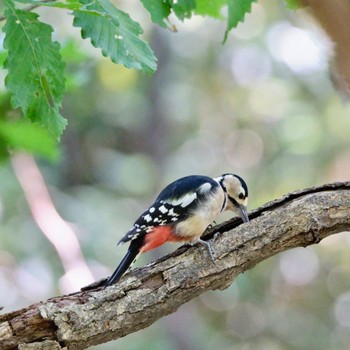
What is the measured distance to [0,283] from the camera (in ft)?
22.3

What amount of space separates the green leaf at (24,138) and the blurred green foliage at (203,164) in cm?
478

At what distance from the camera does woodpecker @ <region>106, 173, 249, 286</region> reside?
8.16 feet

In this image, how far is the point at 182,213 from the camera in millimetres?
2695

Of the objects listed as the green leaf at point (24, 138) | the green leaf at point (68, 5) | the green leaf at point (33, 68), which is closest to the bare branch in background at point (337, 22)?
the green leaf at point (68, 5)

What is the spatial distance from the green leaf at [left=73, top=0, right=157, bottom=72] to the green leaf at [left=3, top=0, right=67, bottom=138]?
0.09 m

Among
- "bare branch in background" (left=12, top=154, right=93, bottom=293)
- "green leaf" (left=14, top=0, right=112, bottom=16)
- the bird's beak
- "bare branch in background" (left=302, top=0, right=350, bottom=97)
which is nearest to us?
"bare branch in background" (left=302, top=0, right=350, bottom=97)

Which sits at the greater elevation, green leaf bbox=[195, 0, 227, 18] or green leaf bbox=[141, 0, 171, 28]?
green leaf bbox=[195, 0, 227, 18]

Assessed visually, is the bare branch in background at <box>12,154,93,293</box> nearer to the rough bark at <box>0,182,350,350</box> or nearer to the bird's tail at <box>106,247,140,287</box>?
the bird's tail at <box>106,247,140,287</box>

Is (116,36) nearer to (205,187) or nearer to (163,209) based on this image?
(163,209)

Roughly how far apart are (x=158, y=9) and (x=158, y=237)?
1026mm

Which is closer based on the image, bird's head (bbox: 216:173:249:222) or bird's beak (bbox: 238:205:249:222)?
bird's beak (bbox: 238:205:249:222)

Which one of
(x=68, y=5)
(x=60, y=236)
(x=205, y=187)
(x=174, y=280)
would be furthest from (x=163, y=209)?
(x=60, y=236)

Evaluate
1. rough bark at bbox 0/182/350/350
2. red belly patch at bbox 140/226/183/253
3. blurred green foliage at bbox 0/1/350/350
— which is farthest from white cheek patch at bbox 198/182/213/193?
blurred green foliage at bbox 0/1/350/350

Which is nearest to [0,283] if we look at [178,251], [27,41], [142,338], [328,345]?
[142,338]
